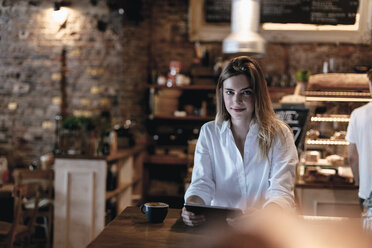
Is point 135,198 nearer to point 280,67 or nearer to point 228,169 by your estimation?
point 280,67

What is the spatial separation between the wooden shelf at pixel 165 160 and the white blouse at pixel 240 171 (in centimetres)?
392

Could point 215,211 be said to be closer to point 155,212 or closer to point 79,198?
point 155,212

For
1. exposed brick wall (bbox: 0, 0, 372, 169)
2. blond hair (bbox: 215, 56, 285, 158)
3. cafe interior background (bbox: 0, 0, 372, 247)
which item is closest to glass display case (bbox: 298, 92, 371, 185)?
cafe interior background (bbox: 0, 0, 372, 247)

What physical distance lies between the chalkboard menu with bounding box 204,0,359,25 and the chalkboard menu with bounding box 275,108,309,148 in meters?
2.49

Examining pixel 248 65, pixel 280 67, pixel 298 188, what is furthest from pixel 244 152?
pixel 280 67

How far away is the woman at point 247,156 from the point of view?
1.96m

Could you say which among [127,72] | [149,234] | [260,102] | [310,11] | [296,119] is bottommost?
[149,234]

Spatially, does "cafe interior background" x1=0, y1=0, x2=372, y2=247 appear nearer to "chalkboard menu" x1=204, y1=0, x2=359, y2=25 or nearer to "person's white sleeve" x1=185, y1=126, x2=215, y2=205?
"chalkboard menu" x1=204, y1=0, x2=359, y2=25

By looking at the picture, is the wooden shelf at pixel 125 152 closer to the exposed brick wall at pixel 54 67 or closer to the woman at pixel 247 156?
the exposed brick wall at pixel 54 67

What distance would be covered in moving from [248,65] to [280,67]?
14.5 feet

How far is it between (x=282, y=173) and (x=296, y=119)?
196 cm

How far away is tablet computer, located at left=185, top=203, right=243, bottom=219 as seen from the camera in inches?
64.3

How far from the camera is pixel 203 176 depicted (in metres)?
2.02

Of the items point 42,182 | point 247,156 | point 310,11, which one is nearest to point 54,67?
point 42,182
